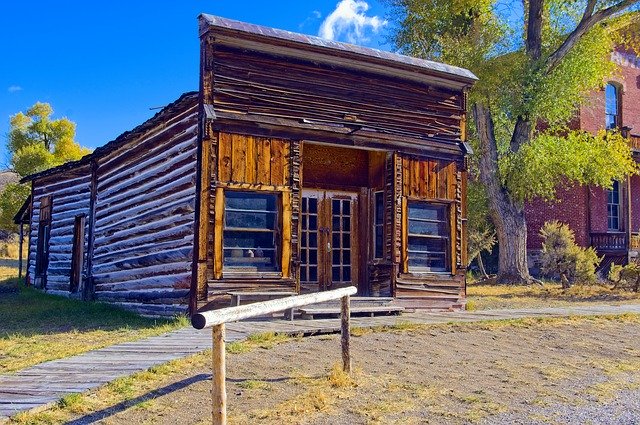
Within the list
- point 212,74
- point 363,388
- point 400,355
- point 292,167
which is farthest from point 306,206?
point 363,388

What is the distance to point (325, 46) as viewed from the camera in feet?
38.5

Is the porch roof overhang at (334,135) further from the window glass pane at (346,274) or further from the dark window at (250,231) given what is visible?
the window glass pane at (346,274)

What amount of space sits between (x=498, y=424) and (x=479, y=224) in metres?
16.7

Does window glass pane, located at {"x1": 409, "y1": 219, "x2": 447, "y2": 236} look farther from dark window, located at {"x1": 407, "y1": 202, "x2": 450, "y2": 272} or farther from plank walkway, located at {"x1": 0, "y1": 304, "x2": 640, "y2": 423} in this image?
plank walkway, located at {"x1": 0, "y1": 304, "x2": 640, "y2": 423}

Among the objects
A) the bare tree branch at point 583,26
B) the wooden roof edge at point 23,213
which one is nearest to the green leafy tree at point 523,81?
the bare tree branch at point 583,26

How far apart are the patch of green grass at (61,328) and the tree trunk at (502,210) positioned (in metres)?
11.6

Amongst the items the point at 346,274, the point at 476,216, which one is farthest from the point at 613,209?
the point at 346,274

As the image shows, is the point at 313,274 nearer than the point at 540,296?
Yes

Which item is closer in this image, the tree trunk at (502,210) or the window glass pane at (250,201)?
the window glass pane at (250,201)

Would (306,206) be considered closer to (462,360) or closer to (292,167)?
(292,167)

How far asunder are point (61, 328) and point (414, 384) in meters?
7.05

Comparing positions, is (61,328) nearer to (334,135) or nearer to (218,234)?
(218,234)

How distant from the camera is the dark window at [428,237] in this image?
1288 centimetres

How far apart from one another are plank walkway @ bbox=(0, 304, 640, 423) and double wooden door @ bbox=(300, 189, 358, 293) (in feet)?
7.22
